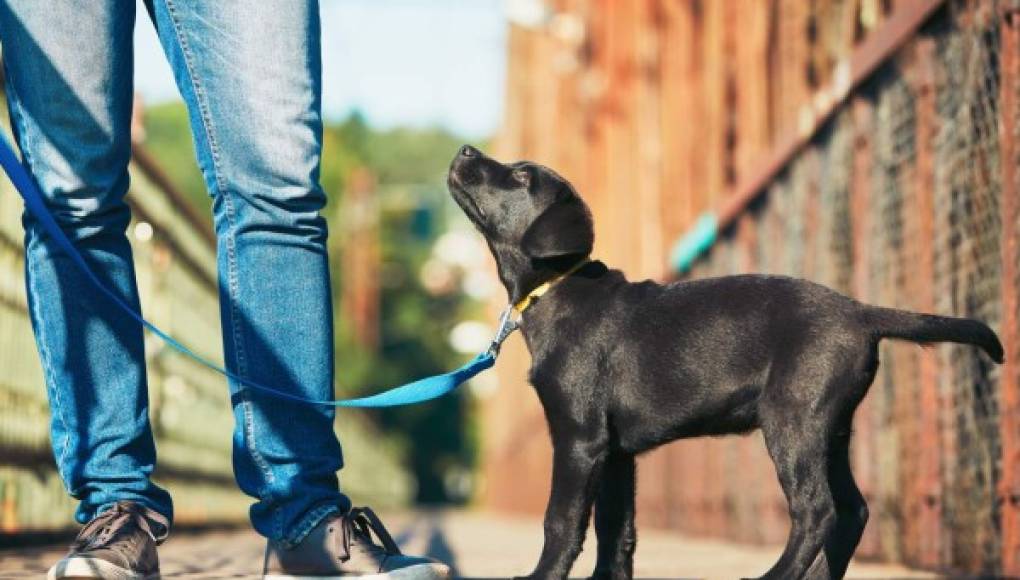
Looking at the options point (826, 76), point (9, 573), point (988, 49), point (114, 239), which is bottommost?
point (9, 573)

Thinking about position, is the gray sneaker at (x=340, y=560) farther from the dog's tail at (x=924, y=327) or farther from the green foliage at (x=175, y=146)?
the green foliage at (x=175, y=146)

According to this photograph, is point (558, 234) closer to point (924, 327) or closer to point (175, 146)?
point (924, 327)

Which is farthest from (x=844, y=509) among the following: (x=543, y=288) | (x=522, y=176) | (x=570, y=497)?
(x=522, y=176)

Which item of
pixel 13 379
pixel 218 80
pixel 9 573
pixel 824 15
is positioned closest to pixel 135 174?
pixel 13 379

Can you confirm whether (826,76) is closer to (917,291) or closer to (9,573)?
(917,291)

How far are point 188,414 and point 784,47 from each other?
12.0 ft

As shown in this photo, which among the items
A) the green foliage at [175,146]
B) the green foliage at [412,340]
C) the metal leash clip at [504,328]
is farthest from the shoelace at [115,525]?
the green foliage at [175,146]

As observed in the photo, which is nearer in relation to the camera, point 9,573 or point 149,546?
point 149,546

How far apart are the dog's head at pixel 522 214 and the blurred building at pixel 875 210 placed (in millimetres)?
1477

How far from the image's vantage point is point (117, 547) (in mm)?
3041

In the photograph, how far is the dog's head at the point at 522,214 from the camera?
3.21 metres

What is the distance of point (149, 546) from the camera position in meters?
3.14

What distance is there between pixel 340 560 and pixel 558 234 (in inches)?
28.2

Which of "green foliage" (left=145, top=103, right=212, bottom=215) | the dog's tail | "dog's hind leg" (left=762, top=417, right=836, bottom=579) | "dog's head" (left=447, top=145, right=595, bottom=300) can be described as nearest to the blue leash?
"dog's head" (left=447, top=145, right=595, bottom=300)
